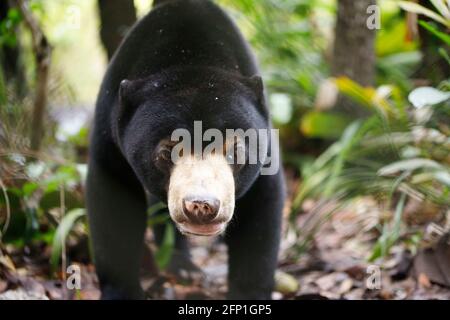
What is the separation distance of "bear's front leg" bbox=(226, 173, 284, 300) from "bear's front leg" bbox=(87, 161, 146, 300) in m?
0.60

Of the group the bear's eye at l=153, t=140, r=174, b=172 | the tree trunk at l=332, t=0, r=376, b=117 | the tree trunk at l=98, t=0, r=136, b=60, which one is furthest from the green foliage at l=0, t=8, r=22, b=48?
the tree trunk at l=332, t=0, r=376, b=117

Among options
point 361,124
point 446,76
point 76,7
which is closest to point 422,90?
point 446,76

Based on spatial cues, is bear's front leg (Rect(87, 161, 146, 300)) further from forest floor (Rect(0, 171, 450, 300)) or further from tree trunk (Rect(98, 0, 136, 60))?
tree trunk (Rect(98, 0, 136, 60))

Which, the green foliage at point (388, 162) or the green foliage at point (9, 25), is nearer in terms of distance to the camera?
the green foliage at point (388, 162)

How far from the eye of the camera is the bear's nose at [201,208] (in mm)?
2830

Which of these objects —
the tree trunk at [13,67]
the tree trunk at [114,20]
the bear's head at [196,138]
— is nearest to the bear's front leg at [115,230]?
the bear's head at [196,138]

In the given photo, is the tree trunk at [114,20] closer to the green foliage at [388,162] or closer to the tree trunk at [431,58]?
the green foliage at [388,162]

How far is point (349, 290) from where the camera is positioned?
434 centimetres

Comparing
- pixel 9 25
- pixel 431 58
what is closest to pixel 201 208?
pixel 9 25

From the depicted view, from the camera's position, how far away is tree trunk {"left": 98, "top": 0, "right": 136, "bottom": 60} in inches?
188

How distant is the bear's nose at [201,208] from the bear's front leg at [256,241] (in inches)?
38.2

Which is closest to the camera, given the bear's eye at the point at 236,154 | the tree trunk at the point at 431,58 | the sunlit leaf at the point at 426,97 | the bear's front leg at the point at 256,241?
the bear's eye at the point at 236,154

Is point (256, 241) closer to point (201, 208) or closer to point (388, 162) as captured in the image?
point (201, 208)

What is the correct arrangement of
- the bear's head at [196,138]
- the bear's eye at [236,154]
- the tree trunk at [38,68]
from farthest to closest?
1. the tree trunk at [38,68]
2. the bear's eye at [236,154]
3. the bear's head at [196,138]
